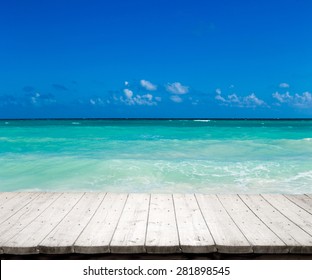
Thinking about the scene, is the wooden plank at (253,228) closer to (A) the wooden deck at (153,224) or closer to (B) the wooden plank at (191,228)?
(A) the wooden deck at (153,224)

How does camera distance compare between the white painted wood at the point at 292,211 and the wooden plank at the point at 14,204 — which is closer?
the white painted wood at the point at 292,211

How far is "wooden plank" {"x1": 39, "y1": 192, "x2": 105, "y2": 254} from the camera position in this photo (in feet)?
8.00

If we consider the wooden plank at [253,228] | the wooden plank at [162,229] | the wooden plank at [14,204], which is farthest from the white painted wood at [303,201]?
the wooden plank at [14,204]

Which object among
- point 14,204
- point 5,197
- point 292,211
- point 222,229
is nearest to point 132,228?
point 222,229

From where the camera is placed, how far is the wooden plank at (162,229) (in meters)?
2.45

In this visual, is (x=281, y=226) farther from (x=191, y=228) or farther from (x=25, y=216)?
(x=25, y=216)

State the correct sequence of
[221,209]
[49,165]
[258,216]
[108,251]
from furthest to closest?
[49,165]
[221,209]
[258,216]
[108,251]

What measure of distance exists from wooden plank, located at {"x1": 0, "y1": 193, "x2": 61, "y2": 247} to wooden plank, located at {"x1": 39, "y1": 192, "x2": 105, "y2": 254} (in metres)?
0.30

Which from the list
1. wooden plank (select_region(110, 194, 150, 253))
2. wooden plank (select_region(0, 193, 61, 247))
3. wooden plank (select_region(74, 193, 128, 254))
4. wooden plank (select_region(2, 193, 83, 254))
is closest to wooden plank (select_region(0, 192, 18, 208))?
wooden plank (select_region(0, 193, 61, 247))
